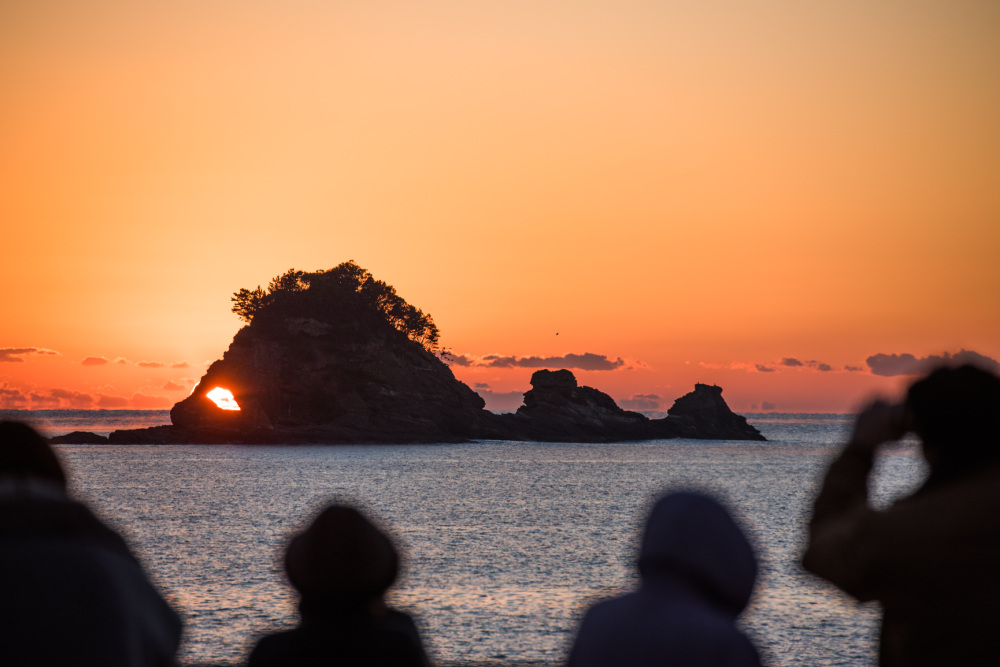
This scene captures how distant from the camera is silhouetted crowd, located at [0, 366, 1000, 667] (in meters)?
2.22

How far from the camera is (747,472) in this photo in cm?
7750

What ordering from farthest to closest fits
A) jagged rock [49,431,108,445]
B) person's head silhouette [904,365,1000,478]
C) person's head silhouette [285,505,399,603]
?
jagged rock [49,431,108,445]
person's head silhouette [285,505,399,603]
person's head silhouette [904,365,1000,478]

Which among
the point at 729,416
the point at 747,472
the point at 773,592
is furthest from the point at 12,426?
the point at 729,416

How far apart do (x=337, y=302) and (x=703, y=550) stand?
103 meters

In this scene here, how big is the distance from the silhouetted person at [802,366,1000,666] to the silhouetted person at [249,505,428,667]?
124cm

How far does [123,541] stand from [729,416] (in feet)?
459

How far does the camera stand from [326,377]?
3939 inches

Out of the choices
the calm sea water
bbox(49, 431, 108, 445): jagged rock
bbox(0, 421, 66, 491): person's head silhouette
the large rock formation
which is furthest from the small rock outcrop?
bbox(0, 421, 66, 491): person's head silhouette

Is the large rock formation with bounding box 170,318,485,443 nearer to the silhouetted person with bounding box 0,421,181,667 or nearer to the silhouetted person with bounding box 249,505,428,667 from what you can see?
the silhouetted person with bounding box 0,421,181,667

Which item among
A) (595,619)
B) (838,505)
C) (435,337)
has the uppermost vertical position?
(435,337)

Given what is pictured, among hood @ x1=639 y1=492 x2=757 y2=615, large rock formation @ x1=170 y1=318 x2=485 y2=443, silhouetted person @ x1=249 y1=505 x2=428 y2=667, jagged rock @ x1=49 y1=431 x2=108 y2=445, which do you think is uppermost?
large rock formation @ x1=170 y1=318 x2=485 y2=443

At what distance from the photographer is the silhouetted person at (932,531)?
2.20m

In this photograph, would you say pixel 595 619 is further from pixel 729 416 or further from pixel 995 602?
pixel 729 416

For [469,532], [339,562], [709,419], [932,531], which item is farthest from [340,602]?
[709,419]
